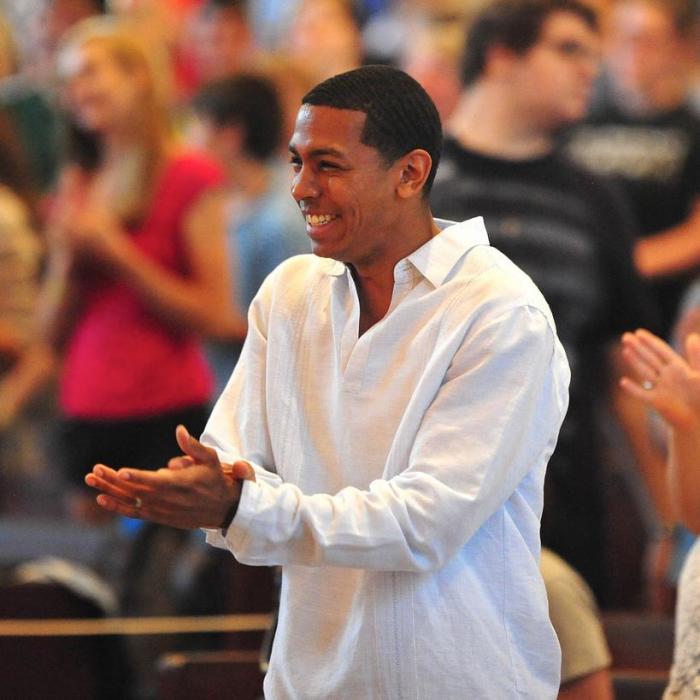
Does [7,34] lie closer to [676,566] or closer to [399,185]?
→ [676,566]

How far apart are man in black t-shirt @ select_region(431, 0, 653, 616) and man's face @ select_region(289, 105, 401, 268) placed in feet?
4.87

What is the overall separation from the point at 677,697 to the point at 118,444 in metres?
1.99

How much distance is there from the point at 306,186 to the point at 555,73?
5.88 ft

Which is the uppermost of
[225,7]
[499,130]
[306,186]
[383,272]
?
[225,7]

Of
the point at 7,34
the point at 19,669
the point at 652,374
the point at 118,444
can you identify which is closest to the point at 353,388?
the point at 652,374

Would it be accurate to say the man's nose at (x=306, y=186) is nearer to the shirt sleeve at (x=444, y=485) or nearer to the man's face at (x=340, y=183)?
the man's face at (x=340, y=183)

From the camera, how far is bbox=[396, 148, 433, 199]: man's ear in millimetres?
2236

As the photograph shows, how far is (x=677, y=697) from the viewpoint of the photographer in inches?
106

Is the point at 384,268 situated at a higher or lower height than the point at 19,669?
higher

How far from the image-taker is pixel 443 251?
226 centimetres

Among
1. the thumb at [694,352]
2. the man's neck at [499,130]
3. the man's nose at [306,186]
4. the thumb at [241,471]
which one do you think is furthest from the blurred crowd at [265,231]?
the thumb at [241,471]

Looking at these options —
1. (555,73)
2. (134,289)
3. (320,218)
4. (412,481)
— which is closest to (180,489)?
(412,481)

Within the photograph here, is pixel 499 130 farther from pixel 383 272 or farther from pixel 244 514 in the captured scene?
pixel 244 514

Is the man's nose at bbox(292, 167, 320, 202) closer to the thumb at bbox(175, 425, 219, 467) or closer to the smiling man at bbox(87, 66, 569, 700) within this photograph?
the smiling man at bbox(87, 66, 569, 700)
